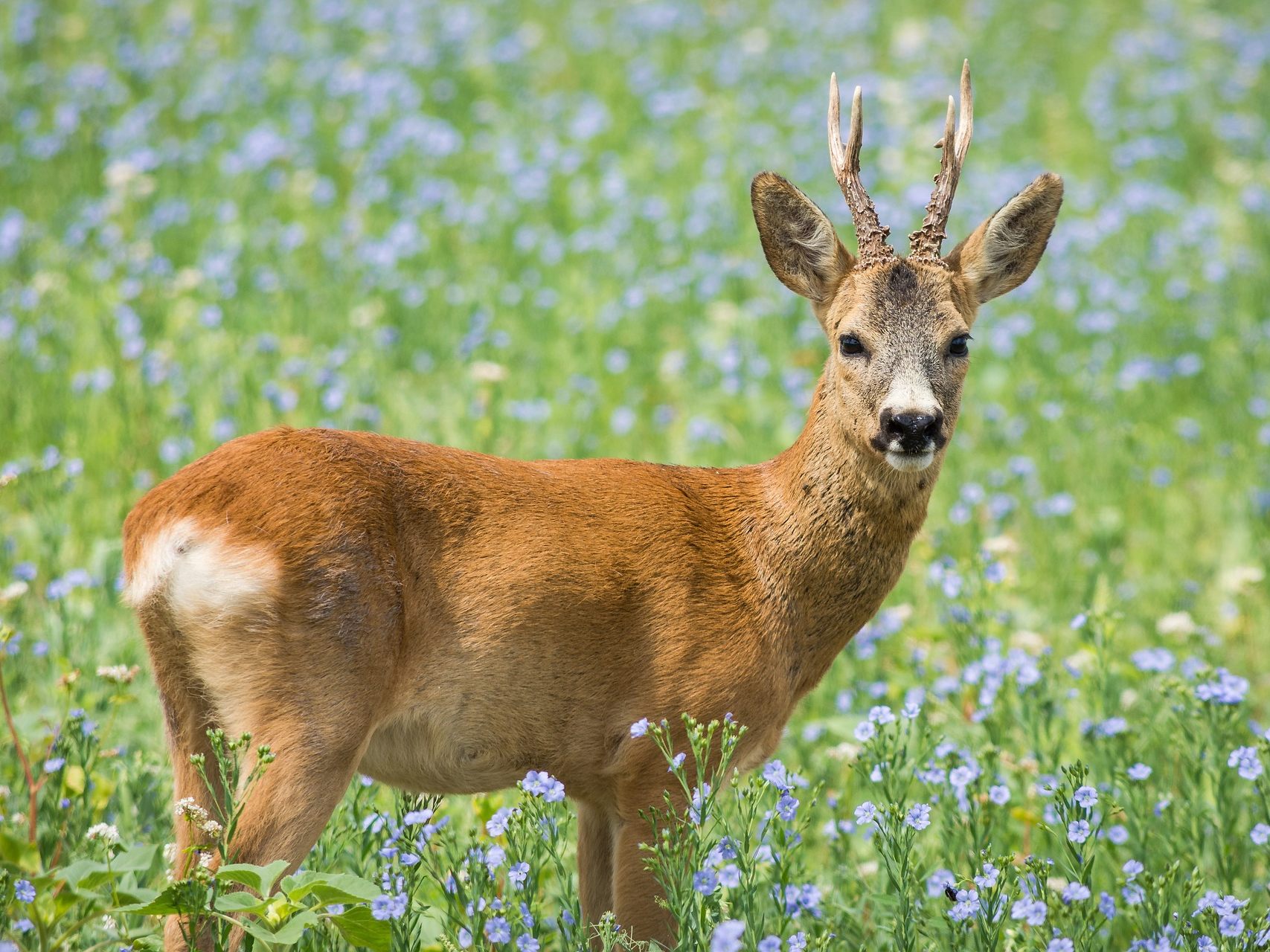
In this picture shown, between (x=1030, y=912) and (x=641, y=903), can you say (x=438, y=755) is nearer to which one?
(x=641, y=903)

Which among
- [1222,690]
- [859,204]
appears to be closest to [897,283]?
[859,204]

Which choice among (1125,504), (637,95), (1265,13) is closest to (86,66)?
(637,95)

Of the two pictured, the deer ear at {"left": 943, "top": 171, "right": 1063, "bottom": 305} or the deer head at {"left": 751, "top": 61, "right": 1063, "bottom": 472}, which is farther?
the deer ear at {"left": 943, "top": 171, "right": 1063, "bottom": 305}

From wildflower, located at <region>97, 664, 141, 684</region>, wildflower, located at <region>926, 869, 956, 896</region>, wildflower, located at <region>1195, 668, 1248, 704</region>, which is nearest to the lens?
wildflower, located at <region>926, 869, 956, 896</region>

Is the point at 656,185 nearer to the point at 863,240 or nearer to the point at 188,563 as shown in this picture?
the point at 863,240

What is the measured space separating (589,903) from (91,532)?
8.53 feet

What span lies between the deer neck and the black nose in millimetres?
188

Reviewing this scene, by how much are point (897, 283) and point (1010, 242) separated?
501 mm

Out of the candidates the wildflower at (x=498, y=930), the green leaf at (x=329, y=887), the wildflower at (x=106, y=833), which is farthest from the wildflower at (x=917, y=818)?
the wildflower at (x=106, y=833)

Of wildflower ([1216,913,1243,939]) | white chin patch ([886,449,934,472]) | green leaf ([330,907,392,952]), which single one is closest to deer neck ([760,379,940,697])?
white chin patch ([886,449,934,472])

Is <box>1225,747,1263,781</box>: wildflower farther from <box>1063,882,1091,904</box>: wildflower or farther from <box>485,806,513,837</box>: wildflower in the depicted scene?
<box>485,806,513,837</box>: wildflower

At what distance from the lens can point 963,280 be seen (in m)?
3.93

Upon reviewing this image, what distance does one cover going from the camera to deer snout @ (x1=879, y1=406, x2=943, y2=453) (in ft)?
11.3

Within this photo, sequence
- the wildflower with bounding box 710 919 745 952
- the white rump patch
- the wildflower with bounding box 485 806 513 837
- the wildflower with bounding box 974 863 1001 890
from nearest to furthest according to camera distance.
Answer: the wildflower with bounding box 710 919 745 952 → the wildflower with bounding box 974 863 1001 890 → the wildflower with bounding box 485 806 513 837 → the white rump patch
